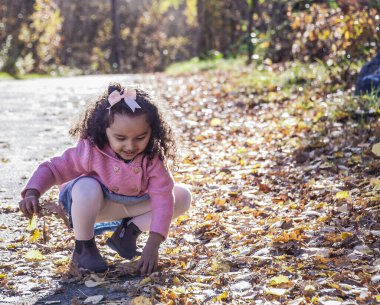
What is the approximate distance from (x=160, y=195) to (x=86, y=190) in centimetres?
36

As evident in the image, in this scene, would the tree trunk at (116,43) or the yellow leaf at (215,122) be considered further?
the tree trunk at (116,43)

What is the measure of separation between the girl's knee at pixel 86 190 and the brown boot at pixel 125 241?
13.1 inches

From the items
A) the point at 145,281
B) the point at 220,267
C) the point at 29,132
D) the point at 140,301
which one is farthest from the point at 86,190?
the point at 29,132

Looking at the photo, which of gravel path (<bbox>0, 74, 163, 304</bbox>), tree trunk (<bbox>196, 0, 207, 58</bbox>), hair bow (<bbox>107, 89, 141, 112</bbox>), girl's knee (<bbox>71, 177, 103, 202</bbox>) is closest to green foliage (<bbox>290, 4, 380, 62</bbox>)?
gravel path (<bbox>0, 74, 163, 304</bbox>)

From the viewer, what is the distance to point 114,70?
88.2 feet

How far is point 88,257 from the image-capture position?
10.3 ft

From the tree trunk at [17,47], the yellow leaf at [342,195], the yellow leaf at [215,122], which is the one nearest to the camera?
the yellow leaf at [342,195]

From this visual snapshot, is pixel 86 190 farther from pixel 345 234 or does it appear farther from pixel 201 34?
pixel 201 34

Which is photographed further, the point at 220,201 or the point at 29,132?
the point at 29,132

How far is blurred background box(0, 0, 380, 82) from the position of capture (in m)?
8.23

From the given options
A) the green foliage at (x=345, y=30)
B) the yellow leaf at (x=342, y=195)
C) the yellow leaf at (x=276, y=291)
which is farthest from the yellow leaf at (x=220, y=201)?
the green foliage at (x=345, y=30)

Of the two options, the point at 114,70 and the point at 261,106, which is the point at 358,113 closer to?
the point at 261,106

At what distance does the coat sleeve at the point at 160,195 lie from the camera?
3.13 metres

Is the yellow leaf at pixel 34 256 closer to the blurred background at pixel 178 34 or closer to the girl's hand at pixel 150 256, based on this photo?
the girl's hand at pixel 150 256
